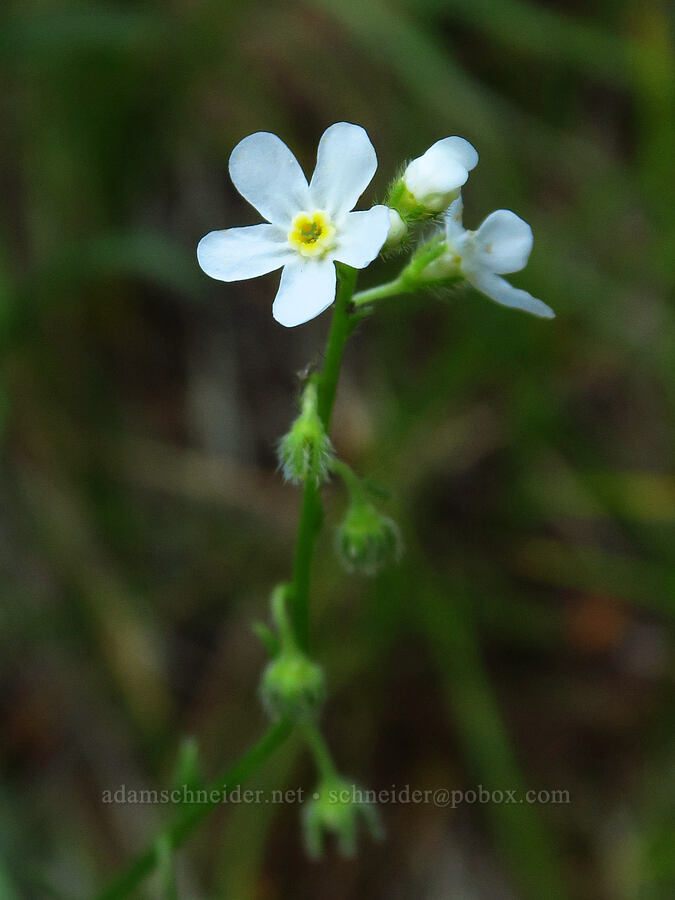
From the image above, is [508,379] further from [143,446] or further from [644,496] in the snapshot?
[143,446]

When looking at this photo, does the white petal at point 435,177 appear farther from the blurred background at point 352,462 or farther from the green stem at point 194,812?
the blurred background at point 352,462

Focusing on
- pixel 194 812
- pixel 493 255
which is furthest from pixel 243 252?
pixel 194 812

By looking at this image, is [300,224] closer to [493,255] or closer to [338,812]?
[493,255]

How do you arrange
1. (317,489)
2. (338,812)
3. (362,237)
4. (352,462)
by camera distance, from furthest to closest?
(352,462) < (338,812) < (317,489) < (362,237)

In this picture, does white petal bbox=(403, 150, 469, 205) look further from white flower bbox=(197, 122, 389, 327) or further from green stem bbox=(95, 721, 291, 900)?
green stem bbox=(95, 721, 291, 900)

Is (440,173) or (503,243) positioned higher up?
(440,173)

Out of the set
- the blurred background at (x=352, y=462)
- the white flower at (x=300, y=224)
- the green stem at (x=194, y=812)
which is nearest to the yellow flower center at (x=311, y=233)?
the white flower at (x=300, y=224)
